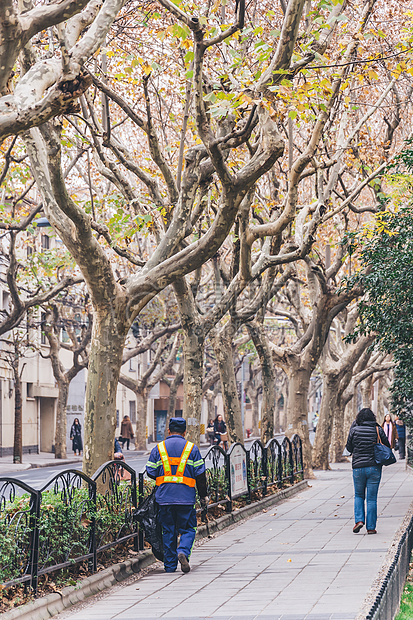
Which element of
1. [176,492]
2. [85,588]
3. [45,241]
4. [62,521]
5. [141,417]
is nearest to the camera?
[62,521]

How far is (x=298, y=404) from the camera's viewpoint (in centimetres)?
2073

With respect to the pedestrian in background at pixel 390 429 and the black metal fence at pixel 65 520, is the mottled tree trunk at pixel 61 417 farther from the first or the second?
the black metal fence at pixel 65 520

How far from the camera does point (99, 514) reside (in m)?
8.05

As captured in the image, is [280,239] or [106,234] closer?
[106,234]

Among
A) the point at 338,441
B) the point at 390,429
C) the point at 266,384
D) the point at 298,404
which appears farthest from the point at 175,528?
the point at 338,441

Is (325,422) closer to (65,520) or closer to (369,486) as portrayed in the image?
(369,486)

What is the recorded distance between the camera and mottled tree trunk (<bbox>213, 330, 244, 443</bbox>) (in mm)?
16672

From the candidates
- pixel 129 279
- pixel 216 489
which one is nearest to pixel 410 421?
pixel 216 489

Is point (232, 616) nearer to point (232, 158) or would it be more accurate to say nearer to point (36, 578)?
point (36, 578)

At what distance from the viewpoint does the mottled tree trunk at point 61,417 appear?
98.2 ft

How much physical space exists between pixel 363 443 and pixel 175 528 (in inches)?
120

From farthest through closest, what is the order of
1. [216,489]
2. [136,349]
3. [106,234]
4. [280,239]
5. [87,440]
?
Result: [136,349] → [280,239] → [216,489] → [106,234] → [87,440]

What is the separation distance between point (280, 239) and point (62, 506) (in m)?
8.71

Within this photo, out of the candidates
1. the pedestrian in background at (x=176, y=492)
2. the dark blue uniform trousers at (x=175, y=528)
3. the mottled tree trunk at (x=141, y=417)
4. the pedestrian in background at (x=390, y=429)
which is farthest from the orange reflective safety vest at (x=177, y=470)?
the mottled tree trunk at (x=141, y=417)
